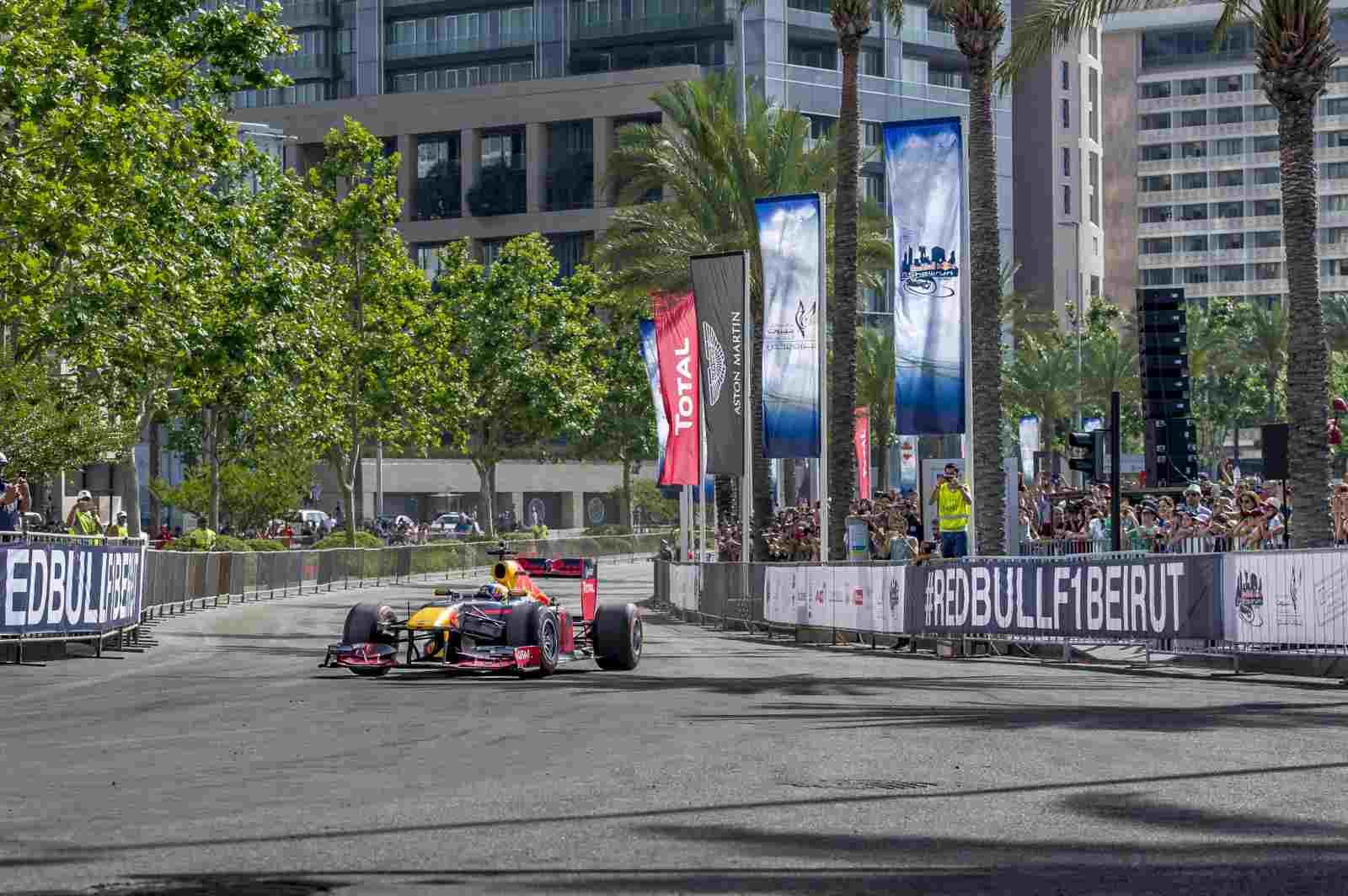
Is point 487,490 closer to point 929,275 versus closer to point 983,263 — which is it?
point 983,263

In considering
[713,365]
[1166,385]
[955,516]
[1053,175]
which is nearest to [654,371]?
[713,365]

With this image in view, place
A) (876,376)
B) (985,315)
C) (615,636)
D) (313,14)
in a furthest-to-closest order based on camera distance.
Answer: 1. (313,14)
2. (876,376)
3. (985,315)
4. (615,636)

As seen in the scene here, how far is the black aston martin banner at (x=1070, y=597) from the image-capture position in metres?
21.7

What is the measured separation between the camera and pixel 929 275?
27.5 metres

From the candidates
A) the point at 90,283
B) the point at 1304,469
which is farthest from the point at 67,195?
the point at 1304,469

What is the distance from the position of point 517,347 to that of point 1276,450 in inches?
2061

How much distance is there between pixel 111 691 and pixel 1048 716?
8636 mm

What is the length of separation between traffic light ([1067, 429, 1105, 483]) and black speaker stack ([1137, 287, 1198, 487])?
26.6 feet

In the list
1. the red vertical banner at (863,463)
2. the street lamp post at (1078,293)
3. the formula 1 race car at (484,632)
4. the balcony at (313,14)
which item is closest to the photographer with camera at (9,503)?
the formula 1 race car at (484,632)

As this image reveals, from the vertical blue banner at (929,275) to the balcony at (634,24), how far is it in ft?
240

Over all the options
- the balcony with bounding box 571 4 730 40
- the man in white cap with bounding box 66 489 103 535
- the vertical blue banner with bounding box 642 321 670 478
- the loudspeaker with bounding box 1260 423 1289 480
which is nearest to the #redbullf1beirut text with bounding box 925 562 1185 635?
the loudspeaker with bounding box 1260 423 1289 480

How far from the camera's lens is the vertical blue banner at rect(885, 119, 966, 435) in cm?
2728

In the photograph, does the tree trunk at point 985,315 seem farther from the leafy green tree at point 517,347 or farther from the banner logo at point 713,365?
the leafy green tree at point 517,347

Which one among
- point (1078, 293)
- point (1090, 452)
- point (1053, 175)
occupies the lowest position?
point (1090, 452)
